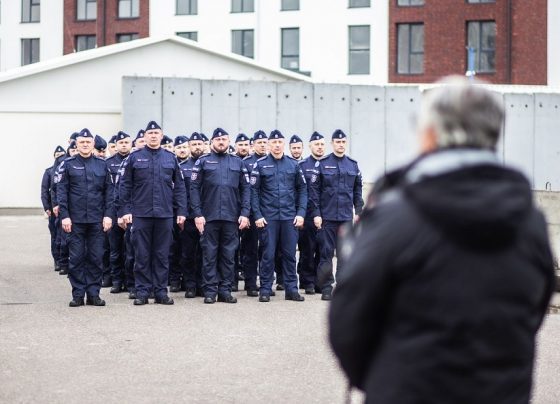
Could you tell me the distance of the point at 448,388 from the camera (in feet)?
11.8

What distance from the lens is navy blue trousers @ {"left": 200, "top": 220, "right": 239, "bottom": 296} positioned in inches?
619

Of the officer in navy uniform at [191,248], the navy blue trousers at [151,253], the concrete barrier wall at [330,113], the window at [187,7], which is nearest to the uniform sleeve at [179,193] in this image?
the navy blue trousers at [151,253]

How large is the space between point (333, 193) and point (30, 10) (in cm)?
5006

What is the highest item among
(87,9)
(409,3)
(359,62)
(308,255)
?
(87,9)

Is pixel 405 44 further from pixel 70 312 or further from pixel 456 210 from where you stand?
pixel 456 210

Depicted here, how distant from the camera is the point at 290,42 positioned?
54812mm

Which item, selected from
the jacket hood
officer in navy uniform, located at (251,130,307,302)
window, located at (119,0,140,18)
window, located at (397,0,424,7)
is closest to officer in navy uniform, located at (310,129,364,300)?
officer in navy uniform, located at (251,130,307,302)

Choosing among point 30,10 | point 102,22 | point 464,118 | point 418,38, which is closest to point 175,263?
point 464,118

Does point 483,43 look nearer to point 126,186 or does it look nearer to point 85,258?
point 126,186

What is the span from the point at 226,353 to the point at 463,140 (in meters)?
7.59

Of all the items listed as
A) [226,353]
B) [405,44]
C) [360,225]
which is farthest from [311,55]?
[360,225]

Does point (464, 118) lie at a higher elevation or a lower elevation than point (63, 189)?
higher

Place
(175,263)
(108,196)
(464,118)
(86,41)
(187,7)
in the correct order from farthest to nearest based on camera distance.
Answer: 1. (86,41)
2. (187,7)
3. (175,263)
4. (108,196)
5. (464,118)

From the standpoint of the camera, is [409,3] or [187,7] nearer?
[409,3]
